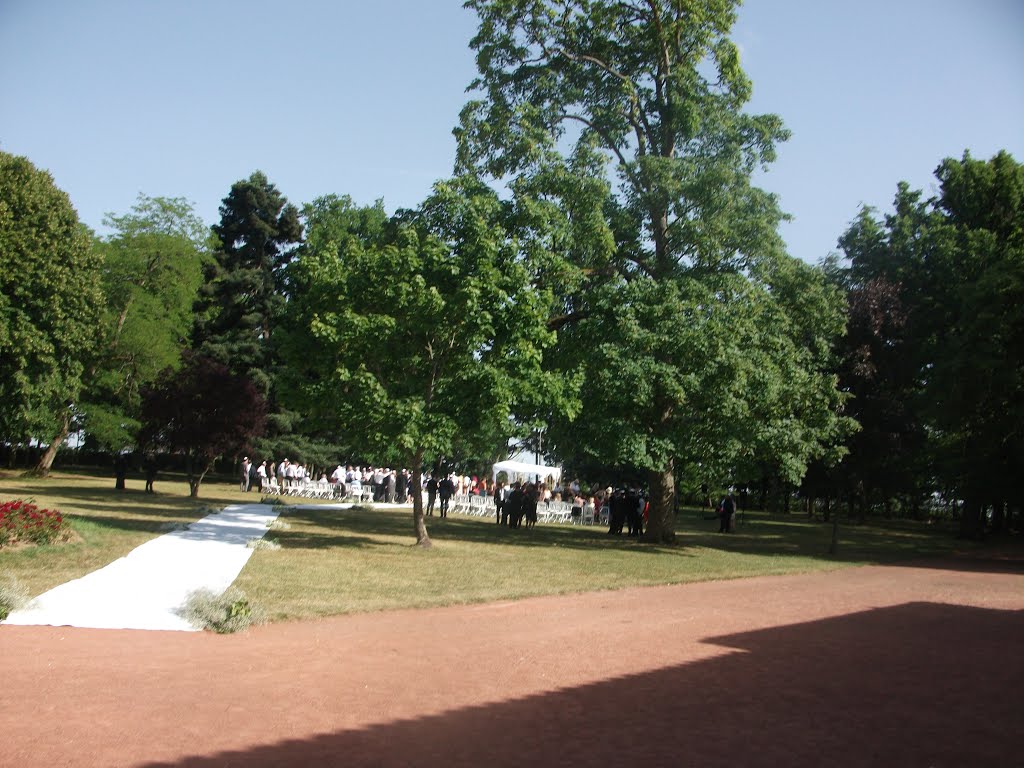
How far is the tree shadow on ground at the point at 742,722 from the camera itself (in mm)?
5977

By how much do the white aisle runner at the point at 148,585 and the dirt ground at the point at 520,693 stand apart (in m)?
0.70

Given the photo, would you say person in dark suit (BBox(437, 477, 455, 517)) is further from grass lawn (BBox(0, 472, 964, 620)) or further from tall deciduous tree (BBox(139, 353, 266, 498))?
tall deciduous tree (BBox(139, 353, 266, 498))

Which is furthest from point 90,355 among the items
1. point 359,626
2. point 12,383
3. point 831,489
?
point 359,626

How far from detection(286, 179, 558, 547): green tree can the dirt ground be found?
723 centimetres

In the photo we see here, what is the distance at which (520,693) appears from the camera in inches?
303

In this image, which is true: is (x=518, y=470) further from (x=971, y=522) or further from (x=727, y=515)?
(x=971, y=522)

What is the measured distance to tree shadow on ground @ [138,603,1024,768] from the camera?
5977mm

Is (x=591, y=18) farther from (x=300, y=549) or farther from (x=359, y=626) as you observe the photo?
(x=359, y=626)

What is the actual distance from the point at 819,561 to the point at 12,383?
31.5m

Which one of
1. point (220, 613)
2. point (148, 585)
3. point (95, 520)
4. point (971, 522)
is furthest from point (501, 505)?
point (220, 613)

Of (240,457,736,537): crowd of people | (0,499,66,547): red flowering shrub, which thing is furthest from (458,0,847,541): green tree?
(0,499,66,547): red flowering shrub

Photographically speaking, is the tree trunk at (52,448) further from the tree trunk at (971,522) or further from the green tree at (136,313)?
the tree trunk at (971,522)

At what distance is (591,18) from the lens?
26.1 meters

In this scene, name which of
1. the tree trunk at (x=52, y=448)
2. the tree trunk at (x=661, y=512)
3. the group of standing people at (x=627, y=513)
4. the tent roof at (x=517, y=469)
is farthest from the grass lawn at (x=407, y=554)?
the tent roof at (x=517, y=469)
